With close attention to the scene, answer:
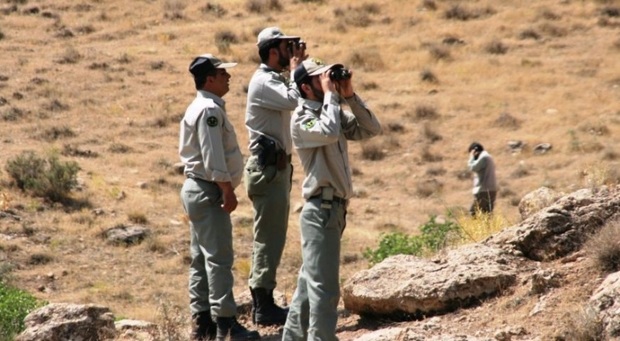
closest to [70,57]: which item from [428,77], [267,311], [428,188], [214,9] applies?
[214,9]

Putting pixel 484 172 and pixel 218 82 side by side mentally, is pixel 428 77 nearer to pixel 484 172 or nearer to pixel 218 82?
pixel 484 172

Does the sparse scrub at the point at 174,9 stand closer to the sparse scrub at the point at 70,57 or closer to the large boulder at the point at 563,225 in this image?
the sparse scrub at the point at 70,57

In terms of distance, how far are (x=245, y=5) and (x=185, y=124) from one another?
31889 millimetres

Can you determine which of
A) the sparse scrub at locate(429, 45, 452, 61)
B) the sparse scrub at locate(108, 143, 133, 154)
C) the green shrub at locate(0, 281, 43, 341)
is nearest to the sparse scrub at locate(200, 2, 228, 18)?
the sparse scrub at locate(429, 45, 452, 61)

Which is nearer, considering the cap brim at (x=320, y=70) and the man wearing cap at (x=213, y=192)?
the cap brim at (x=320, y=70)

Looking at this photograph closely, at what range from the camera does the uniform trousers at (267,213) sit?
24.3 ft

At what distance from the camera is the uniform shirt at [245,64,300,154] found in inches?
286

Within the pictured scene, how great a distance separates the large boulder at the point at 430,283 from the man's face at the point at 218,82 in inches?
62.7

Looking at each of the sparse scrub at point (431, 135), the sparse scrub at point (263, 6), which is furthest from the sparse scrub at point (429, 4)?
the sparse scrub at point (431, 135)

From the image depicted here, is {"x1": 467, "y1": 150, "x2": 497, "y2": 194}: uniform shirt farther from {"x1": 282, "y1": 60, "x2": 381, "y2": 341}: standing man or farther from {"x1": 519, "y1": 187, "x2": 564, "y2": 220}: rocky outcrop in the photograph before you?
{"x1": 282, "y1": 60, "x2": 381, "y2": 341}: standing man

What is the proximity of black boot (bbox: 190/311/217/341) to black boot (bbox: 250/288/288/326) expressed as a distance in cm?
35

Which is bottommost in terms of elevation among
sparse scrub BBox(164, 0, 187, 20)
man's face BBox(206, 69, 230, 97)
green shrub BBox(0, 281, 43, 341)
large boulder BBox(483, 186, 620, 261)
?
sparse scrub BBox(164, 0, 187, 20)

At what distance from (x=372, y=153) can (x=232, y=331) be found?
61.0ft

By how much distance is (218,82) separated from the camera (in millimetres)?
7262
